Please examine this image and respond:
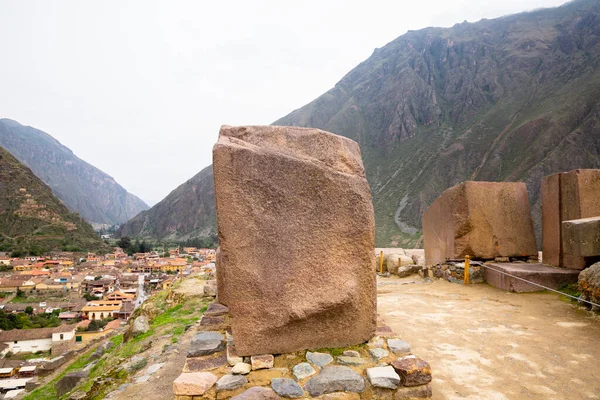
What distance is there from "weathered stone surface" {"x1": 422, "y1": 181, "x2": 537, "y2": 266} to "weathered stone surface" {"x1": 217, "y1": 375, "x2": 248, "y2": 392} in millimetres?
6640

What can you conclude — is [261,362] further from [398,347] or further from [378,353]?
[398,347]

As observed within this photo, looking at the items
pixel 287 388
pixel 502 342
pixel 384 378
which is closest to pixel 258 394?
pixel 287 388

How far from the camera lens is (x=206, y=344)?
337 cm

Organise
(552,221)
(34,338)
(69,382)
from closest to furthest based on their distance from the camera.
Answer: (69,382) < (552,221) < (34,338)

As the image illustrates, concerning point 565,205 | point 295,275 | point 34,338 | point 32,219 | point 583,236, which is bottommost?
point 34,338

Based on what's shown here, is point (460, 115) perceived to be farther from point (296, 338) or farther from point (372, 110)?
point (296, 338)

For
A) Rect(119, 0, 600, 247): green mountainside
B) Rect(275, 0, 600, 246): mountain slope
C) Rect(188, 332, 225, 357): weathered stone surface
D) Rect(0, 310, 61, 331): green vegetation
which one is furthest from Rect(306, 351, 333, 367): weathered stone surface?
Rect(275, 0, 600, 246): mountain slope

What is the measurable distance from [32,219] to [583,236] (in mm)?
83323

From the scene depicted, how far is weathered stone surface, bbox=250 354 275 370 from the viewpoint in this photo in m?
2.97

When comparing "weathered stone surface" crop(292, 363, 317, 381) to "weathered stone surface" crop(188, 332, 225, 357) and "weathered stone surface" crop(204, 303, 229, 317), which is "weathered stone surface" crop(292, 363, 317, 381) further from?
"weathered stone surface" crop(204, 303, 229, 317)

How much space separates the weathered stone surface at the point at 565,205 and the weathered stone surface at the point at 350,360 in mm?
5305

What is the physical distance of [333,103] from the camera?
112m

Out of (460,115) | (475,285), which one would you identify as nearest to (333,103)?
(460,115)

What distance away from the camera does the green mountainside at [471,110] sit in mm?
48500
